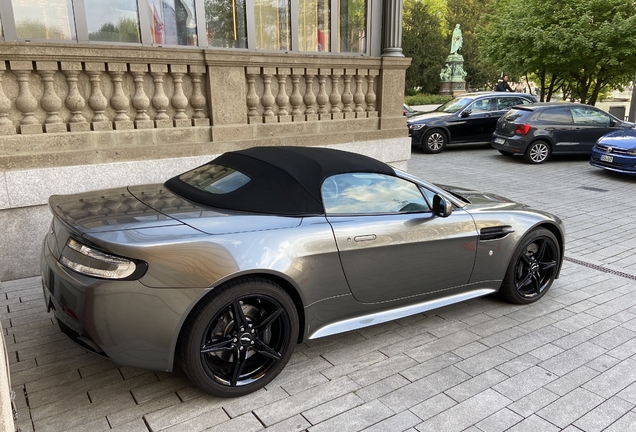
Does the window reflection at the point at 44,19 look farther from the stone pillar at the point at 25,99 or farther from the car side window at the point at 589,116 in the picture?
the car side window at the point at 589,116

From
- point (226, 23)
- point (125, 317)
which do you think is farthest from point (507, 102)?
point (125, 317)

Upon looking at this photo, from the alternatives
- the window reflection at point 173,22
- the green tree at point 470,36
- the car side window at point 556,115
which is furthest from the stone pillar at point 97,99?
the green tree at point 470,36

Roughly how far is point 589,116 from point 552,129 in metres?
1.27

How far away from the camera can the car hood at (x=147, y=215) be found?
2973 millimetres

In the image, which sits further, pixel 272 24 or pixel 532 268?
pixel 272 24

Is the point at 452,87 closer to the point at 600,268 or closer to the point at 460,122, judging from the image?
the point at 460,122

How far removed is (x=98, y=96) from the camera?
5.53 meters

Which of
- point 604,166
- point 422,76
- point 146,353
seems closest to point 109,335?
point 146,353

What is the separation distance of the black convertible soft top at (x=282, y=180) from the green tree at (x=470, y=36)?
41.4m

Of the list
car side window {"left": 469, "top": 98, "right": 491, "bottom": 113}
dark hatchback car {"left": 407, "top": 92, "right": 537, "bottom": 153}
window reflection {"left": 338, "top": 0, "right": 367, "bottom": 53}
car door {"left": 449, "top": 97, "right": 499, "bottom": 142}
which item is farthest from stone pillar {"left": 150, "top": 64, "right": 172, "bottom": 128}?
car side window {"left": 469, "top": 98, "right": 491, "bottom": 113}

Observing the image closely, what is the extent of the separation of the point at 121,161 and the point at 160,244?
3.28 meters

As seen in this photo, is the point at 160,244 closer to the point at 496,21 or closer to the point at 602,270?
the point at 602,270

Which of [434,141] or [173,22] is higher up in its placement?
[173,22]

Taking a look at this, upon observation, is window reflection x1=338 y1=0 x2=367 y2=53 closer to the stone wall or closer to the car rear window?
the stone wall
